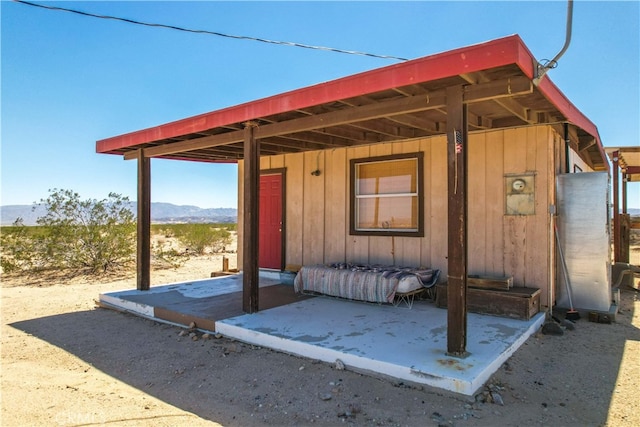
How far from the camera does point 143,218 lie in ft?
22.2

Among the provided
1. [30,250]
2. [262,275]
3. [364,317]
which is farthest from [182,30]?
[30,250]

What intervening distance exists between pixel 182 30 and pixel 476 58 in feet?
20.3

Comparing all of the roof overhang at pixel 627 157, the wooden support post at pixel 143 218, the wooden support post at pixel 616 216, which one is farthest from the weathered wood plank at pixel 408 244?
the wooden support post at pixel 616 216

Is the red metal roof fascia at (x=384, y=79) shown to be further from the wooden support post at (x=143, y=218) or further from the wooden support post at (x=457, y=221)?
the wooden support post at (x=143, y=218)

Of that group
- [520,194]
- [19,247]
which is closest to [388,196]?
[520,194]

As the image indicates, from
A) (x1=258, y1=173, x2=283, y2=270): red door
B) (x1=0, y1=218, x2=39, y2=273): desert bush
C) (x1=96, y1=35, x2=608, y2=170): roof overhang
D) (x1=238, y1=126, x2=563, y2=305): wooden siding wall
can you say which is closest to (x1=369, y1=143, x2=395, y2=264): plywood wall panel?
(x1=238, y1=126, x2=563, y2=305): wooden siding wall

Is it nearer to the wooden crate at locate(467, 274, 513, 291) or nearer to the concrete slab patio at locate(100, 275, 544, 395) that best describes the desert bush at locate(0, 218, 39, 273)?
the concrete slab patio at locate(100, 275, 544, 395)

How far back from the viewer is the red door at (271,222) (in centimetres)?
779

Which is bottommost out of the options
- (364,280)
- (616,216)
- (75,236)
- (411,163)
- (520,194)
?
(364,280)

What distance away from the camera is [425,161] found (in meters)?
5.95

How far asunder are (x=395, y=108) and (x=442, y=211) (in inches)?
97.7

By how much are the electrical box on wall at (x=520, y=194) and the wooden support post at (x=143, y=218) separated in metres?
5.44

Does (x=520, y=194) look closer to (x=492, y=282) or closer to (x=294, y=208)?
(x=492, y=282)

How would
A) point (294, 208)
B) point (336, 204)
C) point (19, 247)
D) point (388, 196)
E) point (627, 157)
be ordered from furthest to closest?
point (19, 247) < point (627, 157) < point (294, 208) < point (336, 204) < point (388, 196)
